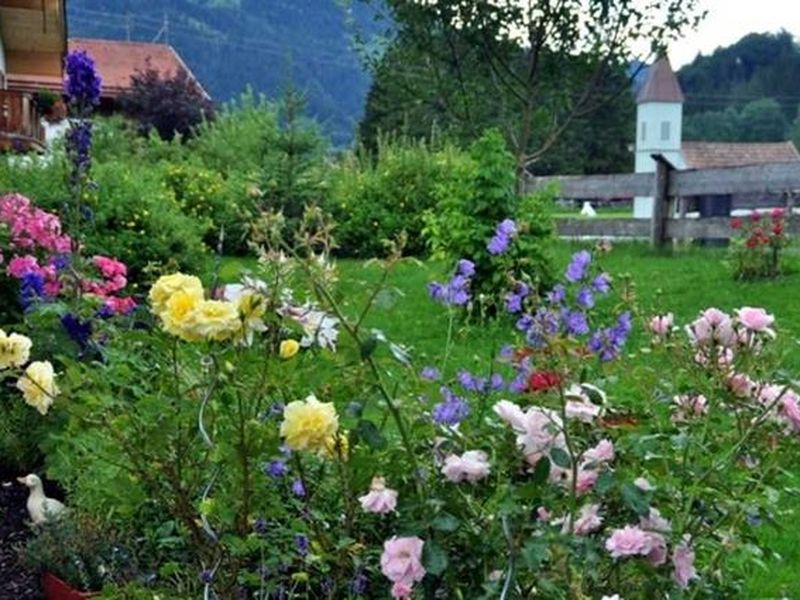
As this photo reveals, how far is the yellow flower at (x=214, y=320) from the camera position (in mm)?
1524

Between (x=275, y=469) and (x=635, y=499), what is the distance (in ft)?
2.62

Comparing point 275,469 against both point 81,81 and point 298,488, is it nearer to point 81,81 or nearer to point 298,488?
point 298,488

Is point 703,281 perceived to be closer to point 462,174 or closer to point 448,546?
point 462,174

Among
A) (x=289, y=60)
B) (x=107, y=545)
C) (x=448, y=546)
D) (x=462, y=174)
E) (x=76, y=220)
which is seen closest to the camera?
(x=448, y=546)

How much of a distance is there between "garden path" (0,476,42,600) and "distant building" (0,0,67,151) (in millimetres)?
8669

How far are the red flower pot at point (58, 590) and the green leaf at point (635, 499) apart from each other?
1.37 meters

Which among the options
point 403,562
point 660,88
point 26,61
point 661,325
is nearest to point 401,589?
point 403,562

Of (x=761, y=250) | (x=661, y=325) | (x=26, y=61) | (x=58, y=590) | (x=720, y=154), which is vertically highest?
(x=26, y=61)

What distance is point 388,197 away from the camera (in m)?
14.4

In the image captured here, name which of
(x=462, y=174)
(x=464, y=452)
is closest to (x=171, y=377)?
(x=464, y=452)

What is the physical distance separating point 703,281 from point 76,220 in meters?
5.76

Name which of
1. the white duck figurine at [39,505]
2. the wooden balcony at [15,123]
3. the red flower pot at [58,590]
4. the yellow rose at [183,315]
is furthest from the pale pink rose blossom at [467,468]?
the wooden balcony at [15,123]

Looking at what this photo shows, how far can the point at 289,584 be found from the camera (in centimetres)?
214

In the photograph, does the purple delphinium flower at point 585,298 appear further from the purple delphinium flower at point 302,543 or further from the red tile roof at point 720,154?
the red tile roof at point 720,154
